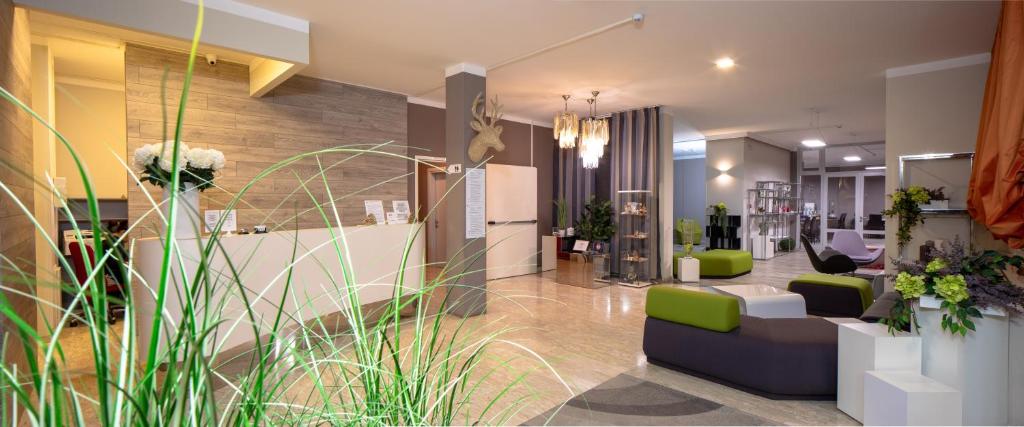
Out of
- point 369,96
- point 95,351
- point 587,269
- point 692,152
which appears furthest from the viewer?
point 692,152

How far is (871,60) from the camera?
523 cm

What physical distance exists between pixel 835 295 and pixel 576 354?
317 centimetres

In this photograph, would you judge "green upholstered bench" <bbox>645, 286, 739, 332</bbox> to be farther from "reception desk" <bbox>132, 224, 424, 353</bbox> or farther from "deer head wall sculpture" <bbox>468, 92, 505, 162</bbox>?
"deer head wall sculpture" <bbox>468, 92, 505, 162</bbox>

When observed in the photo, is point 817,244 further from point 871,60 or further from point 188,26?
point 188,26

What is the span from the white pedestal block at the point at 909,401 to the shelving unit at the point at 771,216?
358 inches

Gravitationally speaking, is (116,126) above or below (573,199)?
above

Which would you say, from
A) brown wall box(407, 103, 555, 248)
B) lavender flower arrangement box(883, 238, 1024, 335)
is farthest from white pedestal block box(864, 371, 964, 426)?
brown wall box(407, 103, 555, 248)

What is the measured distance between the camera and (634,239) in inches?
306

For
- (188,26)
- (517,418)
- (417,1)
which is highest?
(417,1)

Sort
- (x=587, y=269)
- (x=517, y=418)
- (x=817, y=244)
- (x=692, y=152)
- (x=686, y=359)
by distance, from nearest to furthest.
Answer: (x=517, y=418)
(x=686, y=359)
(x=587, y=269)
(x=817, y=244)
(x=692, y=152)

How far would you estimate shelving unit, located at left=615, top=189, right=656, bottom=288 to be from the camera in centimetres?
767

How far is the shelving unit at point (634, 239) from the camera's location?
7668 mm

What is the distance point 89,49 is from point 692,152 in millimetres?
13945

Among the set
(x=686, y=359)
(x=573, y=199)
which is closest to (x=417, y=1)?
(x=686, y=359)
